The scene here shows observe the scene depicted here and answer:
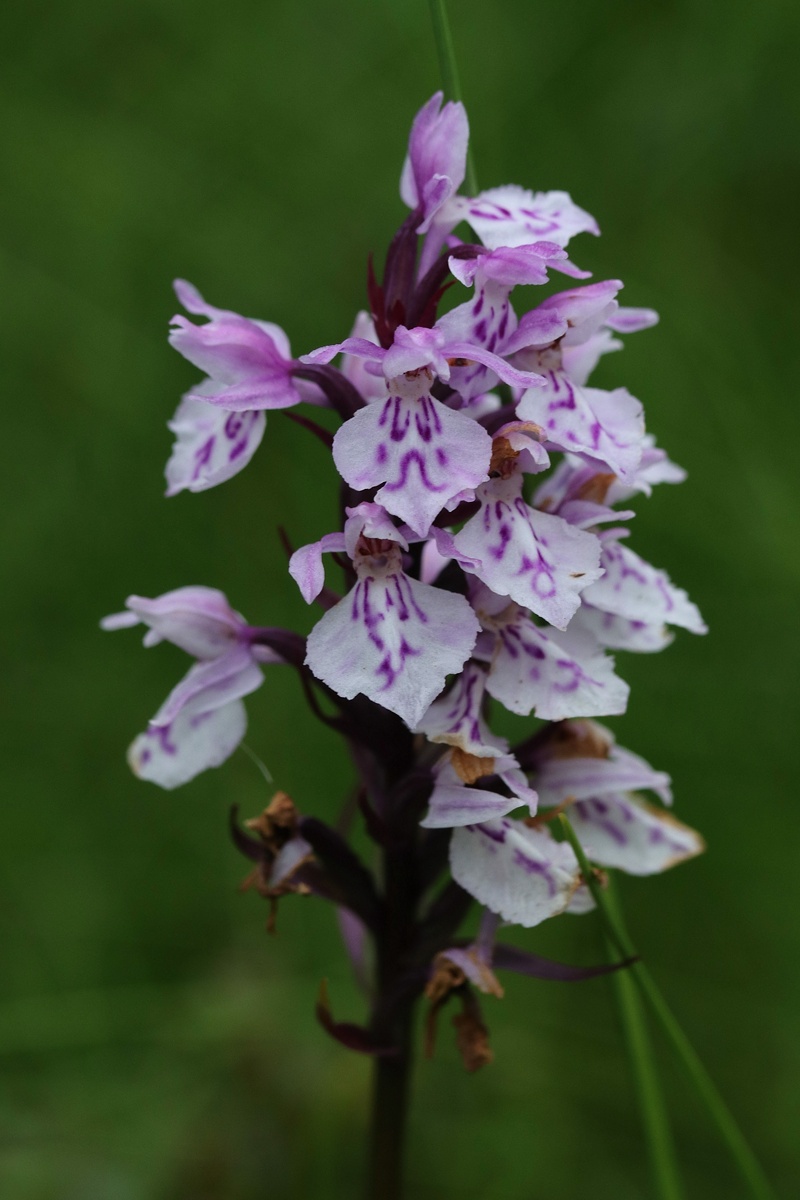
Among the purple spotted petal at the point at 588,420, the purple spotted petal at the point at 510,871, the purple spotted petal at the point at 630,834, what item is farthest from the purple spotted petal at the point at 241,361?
the purple spotted petal at the point at 630,834

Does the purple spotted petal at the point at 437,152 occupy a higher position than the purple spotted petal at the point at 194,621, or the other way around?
the purple spotted petal at the point at 437,152

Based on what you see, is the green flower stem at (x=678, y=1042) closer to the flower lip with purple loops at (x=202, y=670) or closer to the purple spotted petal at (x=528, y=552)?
the purple spotted petal at (x=528, y=552)

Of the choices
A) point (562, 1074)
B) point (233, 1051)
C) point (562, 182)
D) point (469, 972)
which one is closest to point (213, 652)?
point (469, 972)

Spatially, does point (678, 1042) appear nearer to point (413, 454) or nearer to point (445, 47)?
point (413, 454)

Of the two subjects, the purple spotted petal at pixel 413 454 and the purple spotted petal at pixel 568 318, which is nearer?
the purple spotted petal at pixel 413 454

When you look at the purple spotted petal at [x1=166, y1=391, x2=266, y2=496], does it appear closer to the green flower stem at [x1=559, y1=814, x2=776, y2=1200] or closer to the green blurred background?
the green flower stem at [x1=559, y1=814, x2=776, y2=1200]

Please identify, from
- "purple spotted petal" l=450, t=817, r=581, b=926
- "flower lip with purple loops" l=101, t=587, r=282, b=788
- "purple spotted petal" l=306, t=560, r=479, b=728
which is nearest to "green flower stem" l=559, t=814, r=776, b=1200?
"purple spotted petal" l=450, t=817, r=581, b=926

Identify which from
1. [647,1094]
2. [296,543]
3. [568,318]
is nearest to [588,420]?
[568,318]
